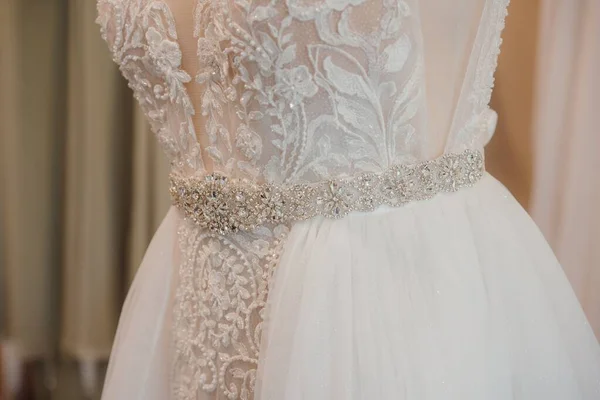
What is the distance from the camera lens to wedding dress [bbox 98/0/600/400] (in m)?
0.54

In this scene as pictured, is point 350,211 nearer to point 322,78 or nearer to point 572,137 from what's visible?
point 322,78

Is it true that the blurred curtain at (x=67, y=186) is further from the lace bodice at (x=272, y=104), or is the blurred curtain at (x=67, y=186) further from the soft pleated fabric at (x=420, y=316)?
the soft pleated fabric at (x=420, y=316)

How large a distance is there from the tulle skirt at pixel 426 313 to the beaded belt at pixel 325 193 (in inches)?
0.5

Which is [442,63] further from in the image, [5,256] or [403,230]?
[5,256]

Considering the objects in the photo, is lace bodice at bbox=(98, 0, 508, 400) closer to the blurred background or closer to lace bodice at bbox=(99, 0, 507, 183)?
lace bodice at bbox=(99, 0, 507, 183)

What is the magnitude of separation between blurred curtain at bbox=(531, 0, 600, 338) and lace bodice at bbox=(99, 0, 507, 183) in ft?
0.76

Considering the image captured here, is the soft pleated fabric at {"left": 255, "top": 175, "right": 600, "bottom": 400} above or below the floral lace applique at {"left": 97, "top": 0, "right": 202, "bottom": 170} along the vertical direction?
below

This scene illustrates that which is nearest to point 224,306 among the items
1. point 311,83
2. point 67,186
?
point 311,83

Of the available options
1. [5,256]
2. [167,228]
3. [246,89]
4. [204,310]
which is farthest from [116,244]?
[246,89]

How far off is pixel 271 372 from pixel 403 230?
7.5 inches

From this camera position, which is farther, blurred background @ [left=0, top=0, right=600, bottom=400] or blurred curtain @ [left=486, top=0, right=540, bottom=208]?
blurred background @ [left=0, top=0, right=600, bottom=400]

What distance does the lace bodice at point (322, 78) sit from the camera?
1.80ft

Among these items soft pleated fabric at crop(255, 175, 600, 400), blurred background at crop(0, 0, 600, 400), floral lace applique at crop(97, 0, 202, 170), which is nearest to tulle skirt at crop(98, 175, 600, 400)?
soft pleated fabric at crop(255, 175, 600, 400)

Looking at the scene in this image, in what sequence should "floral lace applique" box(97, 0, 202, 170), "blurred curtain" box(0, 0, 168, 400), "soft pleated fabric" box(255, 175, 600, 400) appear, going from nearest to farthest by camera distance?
"soft pleated fabric" box(255, 175, 600, 400)
"floral lace applique" box(97, 0, 202, 170)
"blurred curtain" box(0, 0, 168, 400)
